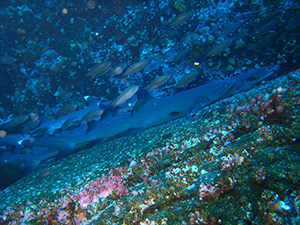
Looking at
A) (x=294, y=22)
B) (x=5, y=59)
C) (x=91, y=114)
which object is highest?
(x=5, y=59)

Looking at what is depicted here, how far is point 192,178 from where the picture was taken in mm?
1738

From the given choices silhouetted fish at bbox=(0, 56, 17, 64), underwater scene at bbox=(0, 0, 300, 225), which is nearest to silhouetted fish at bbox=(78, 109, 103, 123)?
underwater scene at bbox=(0, 0, 300, 225)

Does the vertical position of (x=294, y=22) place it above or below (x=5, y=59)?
below

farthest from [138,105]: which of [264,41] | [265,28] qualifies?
[265,28]

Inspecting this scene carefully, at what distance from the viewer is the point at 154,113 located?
398cm

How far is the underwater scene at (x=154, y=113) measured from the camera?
151cm

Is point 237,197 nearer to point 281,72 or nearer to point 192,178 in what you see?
point 192,178

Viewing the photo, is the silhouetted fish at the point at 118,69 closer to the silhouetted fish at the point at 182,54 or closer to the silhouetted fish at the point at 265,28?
the silhouetted fish at the point at 182,54

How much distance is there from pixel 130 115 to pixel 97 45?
3.88 meters

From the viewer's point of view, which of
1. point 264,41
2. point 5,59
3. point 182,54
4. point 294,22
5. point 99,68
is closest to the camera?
point 294,22

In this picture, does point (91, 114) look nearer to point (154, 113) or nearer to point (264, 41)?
point (154, 113)

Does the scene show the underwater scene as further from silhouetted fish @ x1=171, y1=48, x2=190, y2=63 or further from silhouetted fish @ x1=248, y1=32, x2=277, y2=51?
silhouetted fish @ x1=171, y1=48, x2=190, y2=63

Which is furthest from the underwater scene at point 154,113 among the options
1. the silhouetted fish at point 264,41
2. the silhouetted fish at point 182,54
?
the silhouetted fish at point 182,54

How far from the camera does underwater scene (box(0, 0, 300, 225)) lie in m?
1.51
